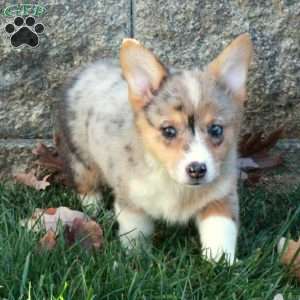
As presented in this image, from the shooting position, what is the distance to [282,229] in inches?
144

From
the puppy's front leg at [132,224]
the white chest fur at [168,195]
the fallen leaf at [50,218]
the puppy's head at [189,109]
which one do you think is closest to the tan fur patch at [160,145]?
the puppy's head at [189,109]

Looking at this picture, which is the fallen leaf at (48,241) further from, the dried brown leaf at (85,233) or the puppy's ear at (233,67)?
the puppy's ear at (233,67)

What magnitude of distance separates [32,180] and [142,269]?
4.84 feet

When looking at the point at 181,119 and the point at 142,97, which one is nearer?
the point at 181,119

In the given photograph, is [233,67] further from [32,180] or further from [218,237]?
[32,180]

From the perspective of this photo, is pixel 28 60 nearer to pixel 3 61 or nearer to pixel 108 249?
pixel 3 61

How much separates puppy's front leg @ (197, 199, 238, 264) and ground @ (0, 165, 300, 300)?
7 cm

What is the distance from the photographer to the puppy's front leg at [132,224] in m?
3.56

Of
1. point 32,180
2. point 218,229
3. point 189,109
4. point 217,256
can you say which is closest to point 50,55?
point 32,180

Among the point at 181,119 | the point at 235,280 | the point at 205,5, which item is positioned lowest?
the point at 235,280

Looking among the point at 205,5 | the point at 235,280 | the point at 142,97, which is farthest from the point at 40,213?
the point at 205,5

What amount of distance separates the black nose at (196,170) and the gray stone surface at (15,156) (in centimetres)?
171

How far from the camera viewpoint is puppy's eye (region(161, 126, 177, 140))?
328cm

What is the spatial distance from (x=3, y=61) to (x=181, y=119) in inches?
66.3
